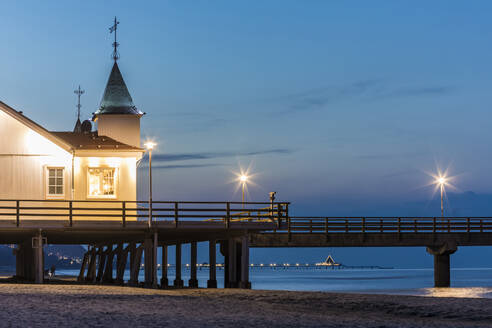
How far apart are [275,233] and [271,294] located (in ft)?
43.4

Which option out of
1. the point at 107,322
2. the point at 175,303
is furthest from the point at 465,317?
the point at 107,322

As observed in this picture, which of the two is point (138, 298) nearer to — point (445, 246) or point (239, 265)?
point (239, 265)

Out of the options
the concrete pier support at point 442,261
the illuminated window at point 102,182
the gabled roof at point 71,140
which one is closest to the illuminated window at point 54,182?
the gabled roof at point 71,140

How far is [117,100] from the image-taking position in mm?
42656

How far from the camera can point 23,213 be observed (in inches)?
1358

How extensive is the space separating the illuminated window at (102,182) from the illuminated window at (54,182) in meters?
1.35

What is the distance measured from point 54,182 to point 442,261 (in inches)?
890

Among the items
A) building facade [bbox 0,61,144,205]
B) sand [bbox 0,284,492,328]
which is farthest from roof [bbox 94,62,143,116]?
sand [bbox 0,284,492,328]

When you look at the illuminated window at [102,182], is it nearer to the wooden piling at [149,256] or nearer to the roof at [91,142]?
the roof at [91,142]

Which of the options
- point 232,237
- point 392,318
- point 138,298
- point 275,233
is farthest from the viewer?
point 275,233

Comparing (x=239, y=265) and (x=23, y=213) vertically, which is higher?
(x=23, y=213)

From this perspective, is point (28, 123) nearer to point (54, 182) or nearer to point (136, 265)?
point (54, 182)

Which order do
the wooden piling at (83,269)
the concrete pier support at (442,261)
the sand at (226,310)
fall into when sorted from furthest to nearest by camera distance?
the wooden piling at (83,269) → the concrete pier support at (442,261) → the sand at (226,310)

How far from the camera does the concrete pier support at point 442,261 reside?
1774 inches
